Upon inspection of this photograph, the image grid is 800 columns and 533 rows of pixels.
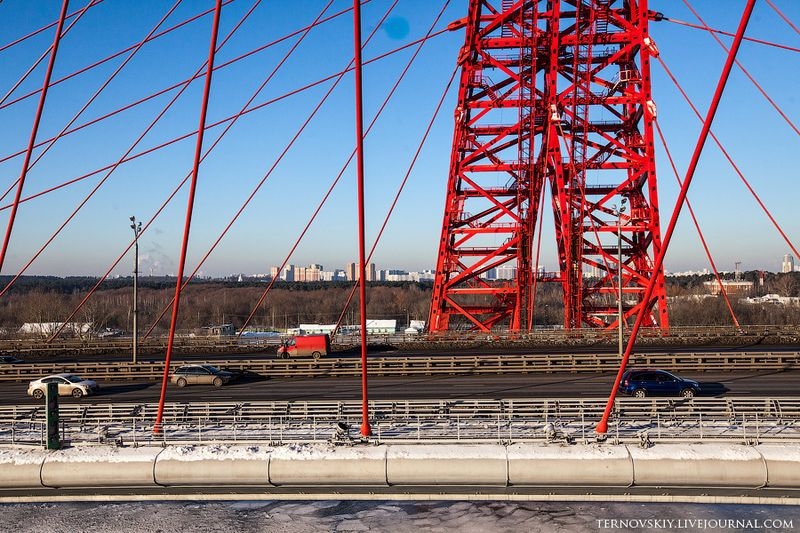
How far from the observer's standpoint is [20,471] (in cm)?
1509

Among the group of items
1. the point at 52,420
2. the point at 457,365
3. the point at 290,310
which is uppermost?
the point at 290,310

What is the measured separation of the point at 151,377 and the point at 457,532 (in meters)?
23.9

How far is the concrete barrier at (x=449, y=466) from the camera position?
14.2 metres

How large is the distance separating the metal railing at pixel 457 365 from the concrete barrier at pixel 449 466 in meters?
16.9

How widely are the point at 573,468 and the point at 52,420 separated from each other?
12.7m

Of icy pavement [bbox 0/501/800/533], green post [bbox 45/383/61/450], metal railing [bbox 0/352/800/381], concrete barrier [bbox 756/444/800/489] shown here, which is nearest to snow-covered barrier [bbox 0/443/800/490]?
concrete barrier [bbox 756/444/800/489]

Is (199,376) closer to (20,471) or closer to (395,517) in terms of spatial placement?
(20,471)

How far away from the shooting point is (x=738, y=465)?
13781 millimetres

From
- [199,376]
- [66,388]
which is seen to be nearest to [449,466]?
[199,376]

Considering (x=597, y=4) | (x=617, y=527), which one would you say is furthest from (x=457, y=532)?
(x=597, y=4)

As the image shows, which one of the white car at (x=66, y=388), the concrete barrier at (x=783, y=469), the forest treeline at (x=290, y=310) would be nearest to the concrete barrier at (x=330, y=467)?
the concrete barrier at (x=783, y=469)

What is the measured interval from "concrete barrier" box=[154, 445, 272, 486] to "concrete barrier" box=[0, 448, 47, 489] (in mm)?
2948

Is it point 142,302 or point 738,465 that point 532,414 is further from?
point 142,302

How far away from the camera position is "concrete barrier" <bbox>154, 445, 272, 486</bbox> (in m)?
14.9
